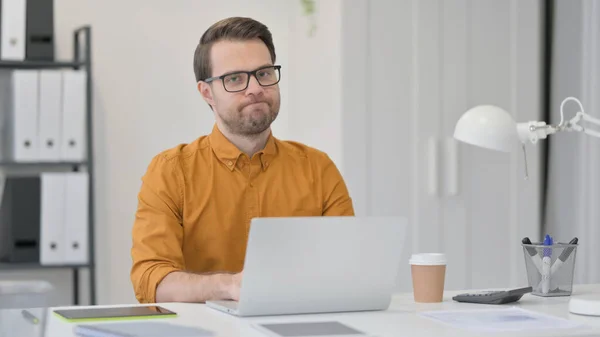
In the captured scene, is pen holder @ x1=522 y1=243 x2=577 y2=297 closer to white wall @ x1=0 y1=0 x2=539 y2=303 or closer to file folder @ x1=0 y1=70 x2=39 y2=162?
white wall @ x1=0 y1=0 x2=539 y2=303

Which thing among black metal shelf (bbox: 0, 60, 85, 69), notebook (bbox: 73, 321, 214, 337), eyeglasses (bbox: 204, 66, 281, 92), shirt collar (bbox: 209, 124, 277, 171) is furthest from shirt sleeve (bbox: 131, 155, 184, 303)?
black metal shelf (bbox: 0, 60, 85, 69)

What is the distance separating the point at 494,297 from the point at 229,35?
1034 millimetres

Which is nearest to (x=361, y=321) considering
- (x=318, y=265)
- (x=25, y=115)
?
(x=318, y=265)

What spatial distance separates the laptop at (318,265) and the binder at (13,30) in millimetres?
1949

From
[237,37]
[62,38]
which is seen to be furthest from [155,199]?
[62,38]

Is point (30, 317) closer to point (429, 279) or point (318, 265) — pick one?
point (318, 265)

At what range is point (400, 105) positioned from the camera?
140 inches

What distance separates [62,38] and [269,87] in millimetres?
1550

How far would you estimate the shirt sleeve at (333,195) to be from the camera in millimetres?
2619

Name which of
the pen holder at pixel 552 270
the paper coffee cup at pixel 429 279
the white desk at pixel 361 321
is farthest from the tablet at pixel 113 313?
the pen holder at pixel 552 270

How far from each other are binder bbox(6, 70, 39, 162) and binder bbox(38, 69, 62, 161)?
0.7 inches

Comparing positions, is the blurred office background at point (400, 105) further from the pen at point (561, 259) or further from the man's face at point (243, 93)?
the pen at point (561, 259)

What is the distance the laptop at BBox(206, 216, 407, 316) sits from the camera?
67.7 inches

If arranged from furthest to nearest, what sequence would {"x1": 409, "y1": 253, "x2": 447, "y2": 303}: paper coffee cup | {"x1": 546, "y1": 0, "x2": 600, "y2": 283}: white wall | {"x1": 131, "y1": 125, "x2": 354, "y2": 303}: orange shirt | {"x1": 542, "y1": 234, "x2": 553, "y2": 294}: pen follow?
1. {"x1": 546, "y1": 0, "x2": 600, "y2": 283}: white wall
2. {"x1": 131, "y1": 125, "x2": 354, "y2": 303}: orange shirt
3. {"x1": 542, "y1": 234, "x2": 553, "y2": 294}: pen
4. {"x1": 409, "y1": 253, "x2": 447, "y2": 303}: paper coffee cup
